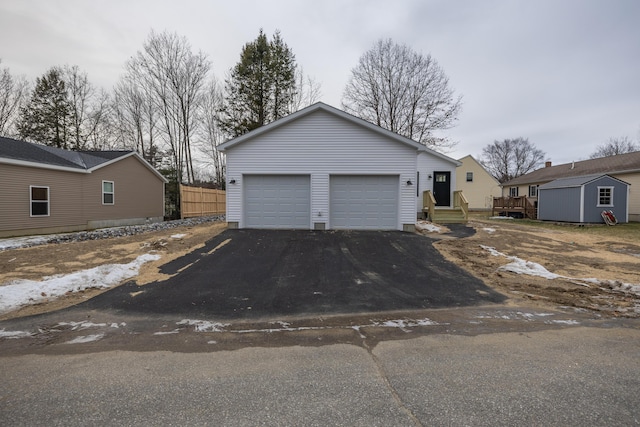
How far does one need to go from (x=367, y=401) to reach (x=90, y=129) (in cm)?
3214

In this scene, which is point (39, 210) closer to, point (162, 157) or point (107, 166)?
point (107, 166)

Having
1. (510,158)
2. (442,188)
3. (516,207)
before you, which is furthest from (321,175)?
(510,158)

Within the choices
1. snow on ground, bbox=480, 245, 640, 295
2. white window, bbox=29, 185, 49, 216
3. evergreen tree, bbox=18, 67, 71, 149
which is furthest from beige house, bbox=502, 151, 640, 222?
evergreen tree, bbox=18, 67, 71, 149

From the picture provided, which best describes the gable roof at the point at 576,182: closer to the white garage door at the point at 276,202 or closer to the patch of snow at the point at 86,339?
the white garage door at the point at 276,202

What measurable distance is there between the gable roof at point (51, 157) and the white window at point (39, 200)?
3.35 ft

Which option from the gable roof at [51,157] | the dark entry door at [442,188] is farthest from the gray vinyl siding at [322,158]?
the gable roof at [51,157]

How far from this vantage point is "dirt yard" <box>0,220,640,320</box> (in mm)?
5189

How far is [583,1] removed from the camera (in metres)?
10.4

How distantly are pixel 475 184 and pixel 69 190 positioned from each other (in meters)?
33.7

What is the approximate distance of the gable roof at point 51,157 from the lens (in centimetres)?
1261

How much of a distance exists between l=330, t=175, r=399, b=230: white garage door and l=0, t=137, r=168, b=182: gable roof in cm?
1262

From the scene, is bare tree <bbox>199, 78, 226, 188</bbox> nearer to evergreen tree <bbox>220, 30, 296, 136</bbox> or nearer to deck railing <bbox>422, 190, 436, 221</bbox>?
evergreen tree <bbox>220, 30, 296, 136</bbox>

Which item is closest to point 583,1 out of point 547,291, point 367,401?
point 547,291

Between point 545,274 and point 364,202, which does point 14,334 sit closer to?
point 545,274
